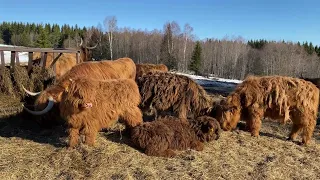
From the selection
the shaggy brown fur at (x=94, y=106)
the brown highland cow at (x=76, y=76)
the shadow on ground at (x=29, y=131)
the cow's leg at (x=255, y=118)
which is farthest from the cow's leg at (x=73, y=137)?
the cow's leg at (x=255, y=118)

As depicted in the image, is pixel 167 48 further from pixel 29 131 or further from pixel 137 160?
pixel 137 160

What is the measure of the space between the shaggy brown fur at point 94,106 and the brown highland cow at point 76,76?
29 cm

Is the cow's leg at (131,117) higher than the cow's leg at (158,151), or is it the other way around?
the cow's leg at (131,117)

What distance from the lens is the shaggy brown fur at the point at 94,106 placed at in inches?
214

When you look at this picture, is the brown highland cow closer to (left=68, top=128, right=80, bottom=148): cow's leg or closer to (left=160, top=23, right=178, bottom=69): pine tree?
(left=68, top=128, right=80, bottom=148): cow's leg

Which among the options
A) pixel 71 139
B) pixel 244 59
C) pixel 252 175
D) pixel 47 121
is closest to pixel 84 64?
pixel 47 121

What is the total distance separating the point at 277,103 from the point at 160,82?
2443 millimetres

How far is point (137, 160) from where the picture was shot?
518 centimetres

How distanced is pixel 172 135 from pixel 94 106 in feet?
4.69

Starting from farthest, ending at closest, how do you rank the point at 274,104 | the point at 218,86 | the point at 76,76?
the point at 218,86
the point at 274,104
the point at 76,76

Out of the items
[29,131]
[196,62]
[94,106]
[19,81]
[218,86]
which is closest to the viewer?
[94,106]

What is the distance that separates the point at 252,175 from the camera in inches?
196

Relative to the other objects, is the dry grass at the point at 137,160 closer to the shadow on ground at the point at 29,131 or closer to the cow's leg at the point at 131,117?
the shadow on ground at the point at 29,131

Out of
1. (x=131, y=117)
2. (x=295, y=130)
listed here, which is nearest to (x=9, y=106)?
(x=131, y=117)
